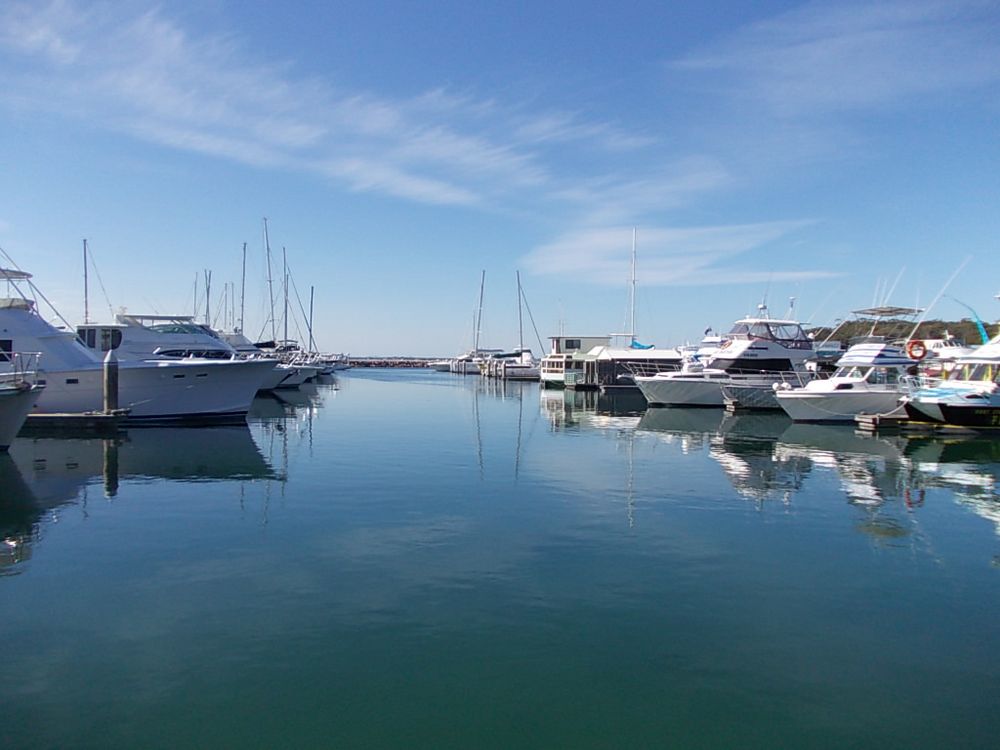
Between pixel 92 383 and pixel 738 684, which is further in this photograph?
pixel 92 383

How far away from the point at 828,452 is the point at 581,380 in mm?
46374

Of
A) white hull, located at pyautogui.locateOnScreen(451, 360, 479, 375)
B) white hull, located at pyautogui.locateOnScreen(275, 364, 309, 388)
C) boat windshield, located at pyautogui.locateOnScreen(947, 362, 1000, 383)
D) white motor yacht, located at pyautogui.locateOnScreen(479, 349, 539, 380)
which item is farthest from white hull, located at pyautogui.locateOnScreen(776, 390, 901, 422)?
white hull, located at pyautogui.locateOnScreen(451, 360, 479, 375)

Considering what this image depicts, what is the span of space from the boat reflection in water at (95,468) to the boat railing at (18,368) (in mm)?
2234

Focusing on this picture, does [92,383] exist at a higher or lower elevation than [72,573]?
higher

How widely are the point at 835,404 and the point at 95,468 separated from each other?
1184 inches

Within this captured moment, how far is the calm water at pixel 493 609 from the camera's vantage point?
704cm

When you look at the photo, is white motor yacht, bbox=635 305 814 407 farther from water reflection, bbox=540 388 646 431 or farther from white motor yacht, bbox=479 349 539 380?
white motor yacht, bbox=479 349 539 380

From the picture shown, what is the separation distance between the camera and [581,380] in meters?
72.3

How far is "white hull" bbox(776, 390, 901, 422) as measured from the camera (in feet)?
111

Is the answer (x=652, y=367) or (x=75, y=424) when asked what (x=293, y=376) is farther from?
(x=75, y=424)

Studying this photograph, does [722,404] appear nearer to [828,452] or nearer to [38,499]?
[828,452]

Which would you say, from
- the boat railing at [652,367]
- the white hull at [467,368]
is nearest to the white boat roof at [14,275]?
the boat railing at [652,367]

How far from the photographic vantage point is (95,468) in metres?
20.7

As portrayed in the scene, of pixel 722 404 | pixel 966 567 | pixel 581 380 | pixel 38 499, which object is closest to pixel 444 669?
pixel 966 567
